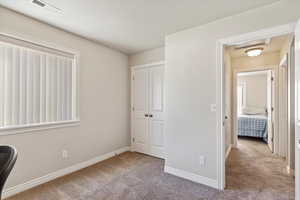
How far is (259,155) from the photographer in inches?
143

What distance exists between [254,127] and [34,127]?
19.1 feet

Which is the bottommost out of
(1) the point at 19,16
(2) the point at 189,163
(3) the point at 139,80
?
(2) the point at 189,163

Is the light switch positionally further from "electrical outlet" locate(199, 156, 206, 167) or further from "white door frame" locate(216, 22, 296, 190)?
"white door frame" locate(216, 22, 296, 190)

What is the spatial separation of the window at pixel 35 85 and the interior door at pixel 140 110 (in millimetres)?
1476

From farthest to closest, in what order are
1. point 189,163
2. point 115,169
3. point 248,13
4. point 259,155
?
point 259,155
point 115,169
point 189,163
point 248,13

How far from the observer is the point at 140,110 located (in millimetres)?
3850

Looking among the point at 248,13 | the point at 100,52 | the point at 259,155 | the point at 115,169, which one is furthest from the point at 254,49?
the point at 115,169

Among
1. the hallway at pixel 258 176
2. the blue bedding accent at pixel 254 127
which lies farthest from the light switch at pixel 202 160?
the blue bedding accent at pixel 254 127

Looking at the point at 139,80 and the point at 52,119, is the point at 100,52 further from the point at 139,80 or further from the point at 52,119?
the point at 52,119

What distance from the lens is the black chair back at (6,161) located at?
90cm

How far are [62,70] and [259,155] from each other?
15.0ft

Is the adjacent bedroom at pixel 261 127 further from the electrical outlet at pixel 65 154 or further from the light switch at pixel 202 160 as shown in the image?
the electrical outlet at pixel 65 154

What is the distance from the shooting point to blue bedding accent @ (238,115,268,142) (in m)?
4.91

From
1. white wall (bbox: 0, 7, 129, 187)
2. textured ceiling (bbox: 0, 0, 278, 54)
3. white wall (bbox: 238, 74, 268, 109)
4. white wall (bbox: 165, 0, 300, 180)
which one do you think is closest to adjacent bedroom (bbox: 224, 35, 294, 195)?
white wall (bbox: 165, 0, 300, 180)
